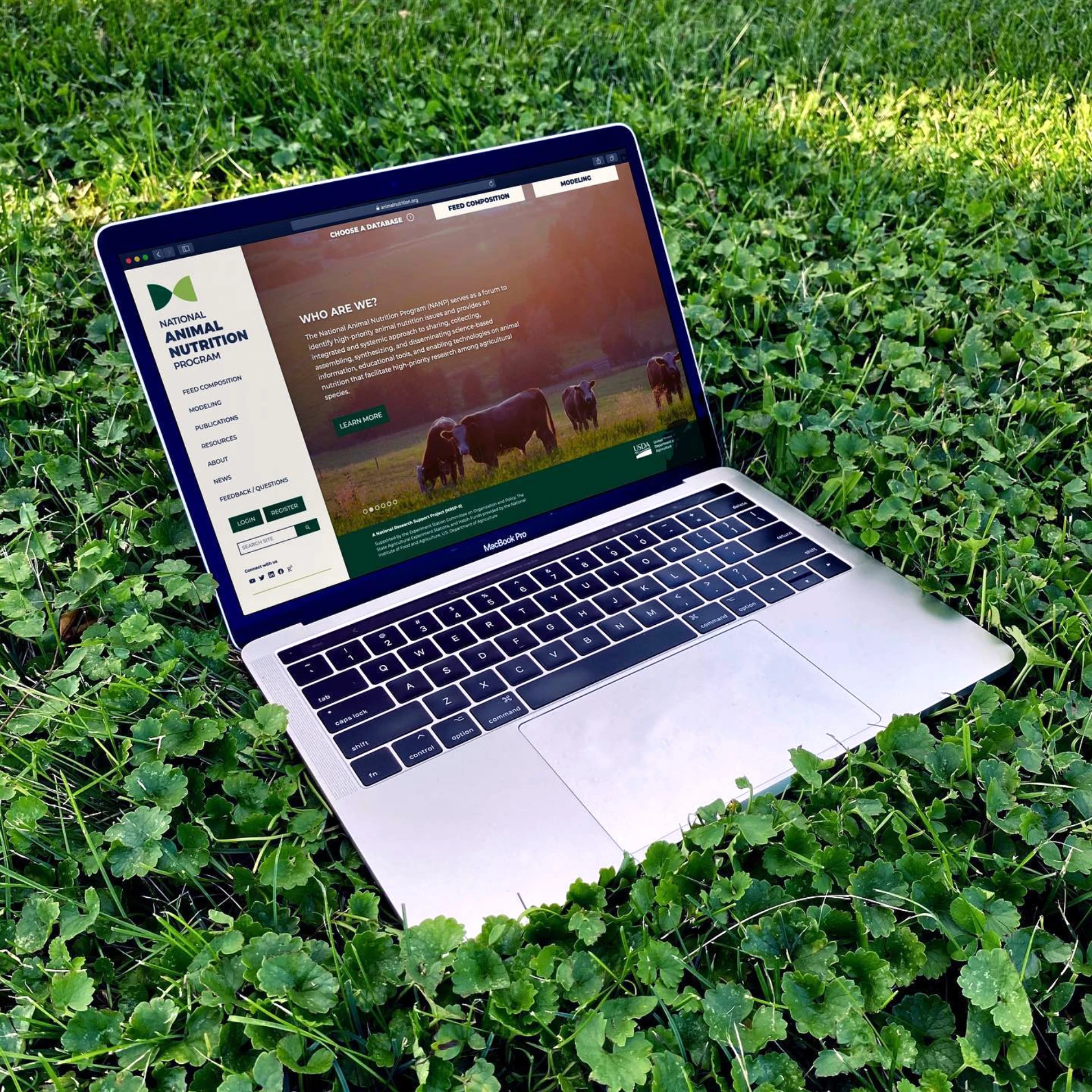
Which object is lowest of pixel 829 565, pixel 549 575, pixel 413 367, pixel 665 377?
pixel 829 565

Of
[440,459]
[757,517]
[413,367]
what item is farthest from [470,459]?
[757,517]

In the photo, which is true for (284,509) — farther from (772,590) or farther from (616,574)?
(772,590)

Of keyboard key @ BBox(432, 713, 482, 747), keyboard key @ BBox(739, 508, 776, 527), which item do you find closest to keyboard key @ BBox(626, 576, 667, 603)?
keyboard key @ BBox(739, 508, 776, 527)

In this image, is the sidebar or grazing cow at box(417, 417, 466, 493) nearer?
the sidebar

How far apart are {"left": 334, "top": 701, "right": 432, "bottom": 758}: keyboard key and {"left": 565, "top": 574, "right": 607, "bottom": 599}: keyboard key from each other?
0.96ft

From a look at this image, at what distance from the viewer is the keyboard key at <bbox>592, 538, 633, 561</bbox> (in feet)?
4.45

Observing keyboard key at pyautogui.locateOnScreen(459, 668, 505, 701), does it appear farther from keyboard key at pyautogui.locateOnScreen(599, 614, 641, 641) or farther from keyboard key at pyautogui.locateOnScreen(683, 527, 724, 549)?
keyboard key at pyautogui.locateOnScreen(683, 527, 724, 549)

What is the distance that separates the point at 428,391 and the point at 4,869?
0.78 metres

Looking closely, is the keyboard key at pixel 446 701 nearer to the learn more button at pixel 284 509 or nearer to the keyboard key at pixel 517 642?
the keyboard key at pixel 517 642

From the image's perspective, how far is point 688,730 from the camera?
1.10 meters

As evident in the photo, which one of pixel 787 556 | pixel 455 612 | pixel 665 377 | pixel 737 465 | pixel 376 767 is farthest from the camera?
pixel 737 465

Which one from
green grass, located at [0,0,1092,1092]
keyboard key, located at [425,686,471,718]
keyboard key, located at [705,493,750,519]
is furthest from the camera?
keyboard key, located at [705,493,750,519]

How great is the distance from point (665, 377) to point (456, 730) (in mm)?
694

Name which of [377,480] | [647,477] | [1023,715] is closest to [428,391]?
[377,480]
